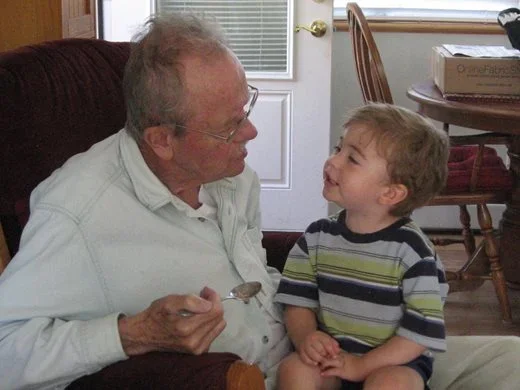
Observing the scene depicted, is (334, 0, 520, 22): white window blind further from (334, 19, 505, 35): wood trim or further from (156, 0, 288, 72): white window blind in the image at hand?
(156, 0, 288, 72): white window blind

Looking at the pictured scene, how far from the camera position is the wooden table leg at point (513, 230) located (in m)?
3.14

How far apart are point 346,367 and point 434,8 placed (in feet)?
9.46

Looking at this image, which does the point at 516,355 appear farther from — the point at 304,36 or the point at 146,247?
the point at 304,36

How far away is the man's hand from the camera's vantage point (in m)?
1.26

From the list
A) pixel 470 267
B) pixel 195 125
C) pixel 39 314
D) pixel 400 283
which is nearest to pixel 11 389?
pixel 39 314

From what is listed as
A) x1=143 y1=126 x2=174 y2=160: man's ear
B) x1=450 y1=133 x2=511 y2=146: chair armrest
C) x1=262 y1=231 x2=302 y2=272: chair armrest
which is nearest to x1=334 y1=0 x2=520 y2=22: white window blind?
x1=450 y1=133 x2=511 y2=146: chair armrest

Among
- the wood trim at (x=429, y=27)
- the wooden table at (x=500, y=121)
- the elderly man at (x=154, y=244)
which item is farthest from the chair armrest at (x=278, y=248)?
the wood trim at (x=429, y=27)

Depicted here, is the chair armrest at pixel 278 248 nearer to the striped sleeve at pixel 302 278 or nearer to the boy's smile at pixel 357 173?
the striped sleeve at pixel 302 278

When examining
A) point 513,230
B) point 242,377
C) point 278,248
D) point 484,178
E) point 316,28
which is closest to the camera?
point 242,377

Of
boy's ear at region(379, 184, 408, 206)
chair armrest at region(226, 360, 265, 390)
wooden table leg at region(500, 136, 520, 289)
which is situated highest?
boy's ear at region(379, 184, 408, 206)

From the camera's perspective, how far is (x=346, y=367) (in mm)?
1511

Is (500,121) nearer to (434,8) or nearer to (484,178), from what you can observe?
(484,178)

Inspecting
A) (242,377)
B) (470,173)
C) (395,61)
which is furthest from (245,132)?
(395,61)

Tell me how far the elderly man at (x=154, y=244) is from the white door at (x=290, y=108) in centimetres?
189
